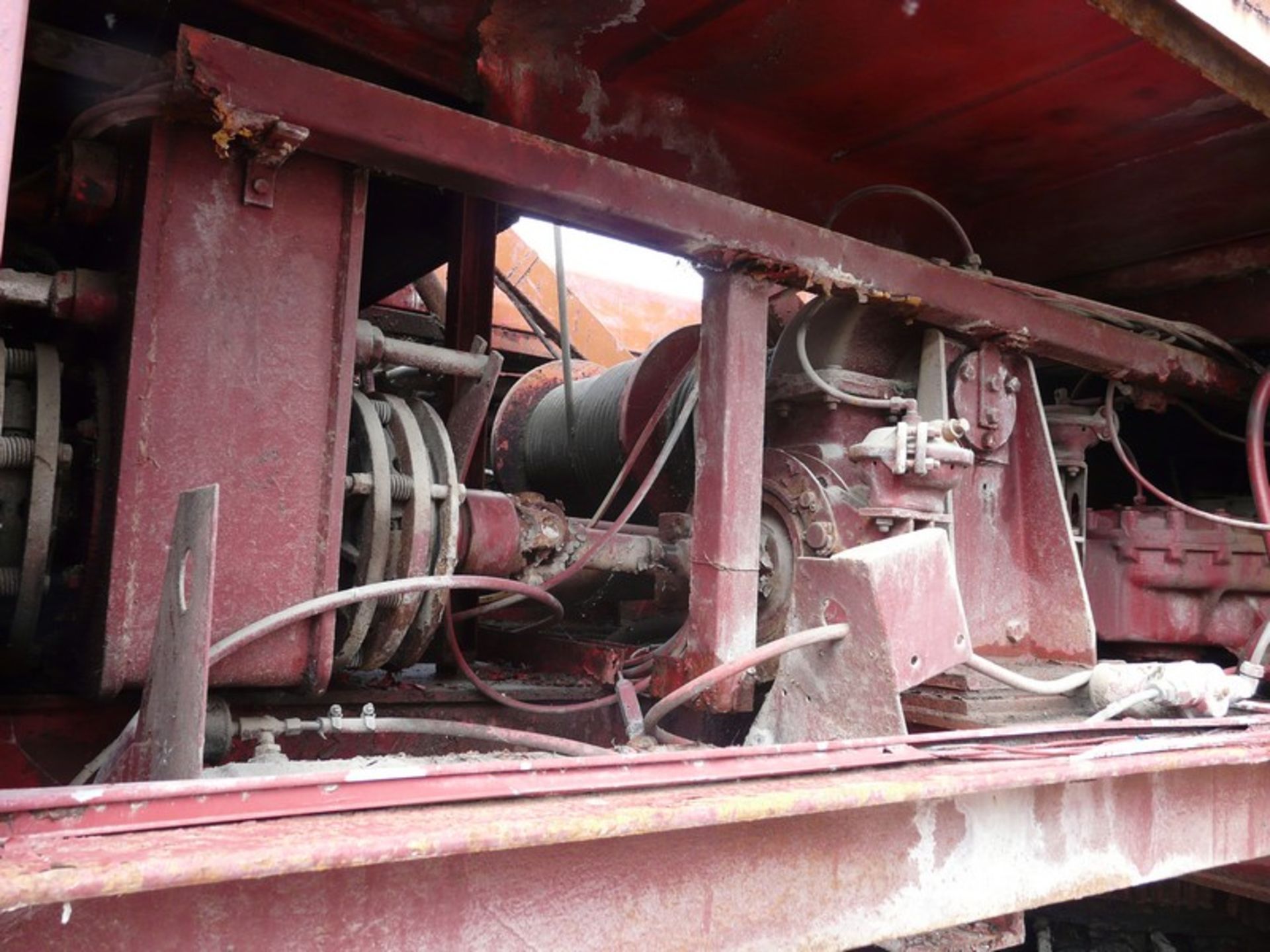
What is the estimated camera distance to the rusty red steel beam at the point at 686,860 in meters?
0.99

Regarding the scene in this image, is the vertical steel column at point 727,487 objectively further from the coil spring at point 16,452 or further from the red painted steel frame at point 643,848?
the coil spring at point 16,452

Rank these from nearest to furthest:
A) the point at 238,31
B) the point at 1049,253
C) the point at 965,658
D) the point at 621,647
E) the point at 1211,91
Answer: the point at 965,658 → the point at 238,31 → the point at 1211,91 → the point at 621,647 → the point at 1049,253

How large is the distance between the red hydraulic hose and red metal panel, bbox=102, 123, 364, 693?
105 inches

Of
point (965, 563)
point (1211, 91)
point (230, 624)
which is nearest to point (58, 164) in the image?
point (230, 624)

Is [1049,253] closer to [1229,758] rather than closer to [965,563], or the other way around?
[965,563]

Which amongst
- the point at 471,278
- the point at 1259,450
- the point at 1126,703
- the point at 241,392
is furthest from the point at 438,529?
the point at 1259,450

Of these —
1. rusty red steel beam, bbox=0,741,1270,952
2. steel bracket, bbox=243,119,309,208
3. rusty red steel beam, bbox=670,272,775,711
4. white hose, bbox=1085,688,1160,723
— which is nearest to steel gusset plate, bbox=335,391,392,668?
steel bracket, bbox=243,119,309,208

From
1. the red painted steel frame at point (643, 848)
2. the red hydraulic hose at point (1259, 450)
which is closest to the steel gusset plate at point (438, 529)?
the red painted steel frame at point (643, 848)

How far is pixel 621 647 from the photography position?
280cm

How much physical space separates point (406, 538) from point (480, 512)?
27cm

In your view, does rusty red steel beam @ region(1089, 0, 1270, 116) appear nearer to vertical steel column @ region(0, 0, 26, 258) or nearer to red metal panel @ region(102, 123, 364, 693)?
red metal panel @ region(102, 123, 364, 693)

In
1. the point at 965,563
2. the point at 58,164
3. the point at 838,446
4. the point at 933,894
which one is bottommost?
the point at 933,894

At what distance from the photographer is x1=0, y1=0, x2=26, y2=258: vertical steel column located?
79 cm

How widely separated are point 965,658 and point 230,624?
1.38m
